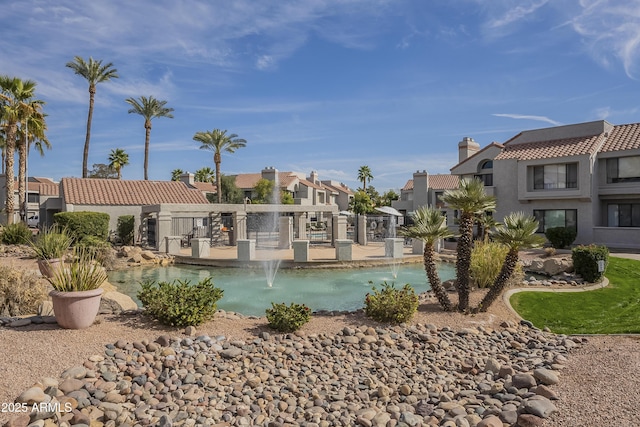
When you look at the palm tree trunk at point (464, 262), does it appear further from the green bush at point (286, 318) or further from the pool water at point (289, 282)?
the green bush at point (286, 318)

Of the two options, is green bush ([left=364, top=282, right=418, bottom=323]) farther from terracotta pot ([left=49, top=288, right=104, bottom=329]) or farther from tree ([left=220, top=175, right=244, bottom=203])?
tree ([left=220, top=175, right=244, bottom=203])

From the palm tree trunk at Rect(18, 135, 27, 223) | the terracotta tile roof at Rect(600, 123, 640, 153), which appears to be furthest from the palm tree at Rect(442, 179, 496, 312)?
the palm tree trunk at Rect(18, 135, 27, 223)

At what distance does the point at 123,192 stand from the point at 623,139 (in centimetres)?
3576

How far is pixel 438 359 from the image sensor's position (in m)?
8.21

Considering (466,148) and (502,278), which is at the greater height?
(466,148)

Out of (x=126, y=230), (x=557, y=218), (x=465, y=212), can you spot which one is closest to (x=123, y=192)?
(x=126, y=230)

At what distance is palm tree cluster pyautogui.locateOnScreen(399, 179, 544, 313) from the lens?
1032cm

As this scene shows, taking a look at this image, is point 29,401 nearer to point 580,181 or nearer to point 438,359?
point 438,359

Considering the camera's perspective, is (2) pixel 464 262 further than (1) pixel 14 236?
No

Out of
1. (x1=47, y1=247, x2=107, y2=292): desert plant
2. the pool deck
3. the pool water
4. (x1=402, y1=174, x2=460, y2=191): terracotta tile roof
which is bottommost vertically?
the pool water

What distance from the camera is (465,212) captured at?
10680 mm

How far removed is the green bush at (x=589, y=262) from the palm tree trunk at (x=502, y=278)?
6.81m

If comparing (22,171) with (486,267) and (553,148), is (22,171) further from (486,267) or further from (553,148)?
(553,148)

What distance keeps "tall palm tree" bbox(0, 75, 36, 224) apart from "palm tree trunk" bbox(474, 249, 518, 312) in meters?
33.1
